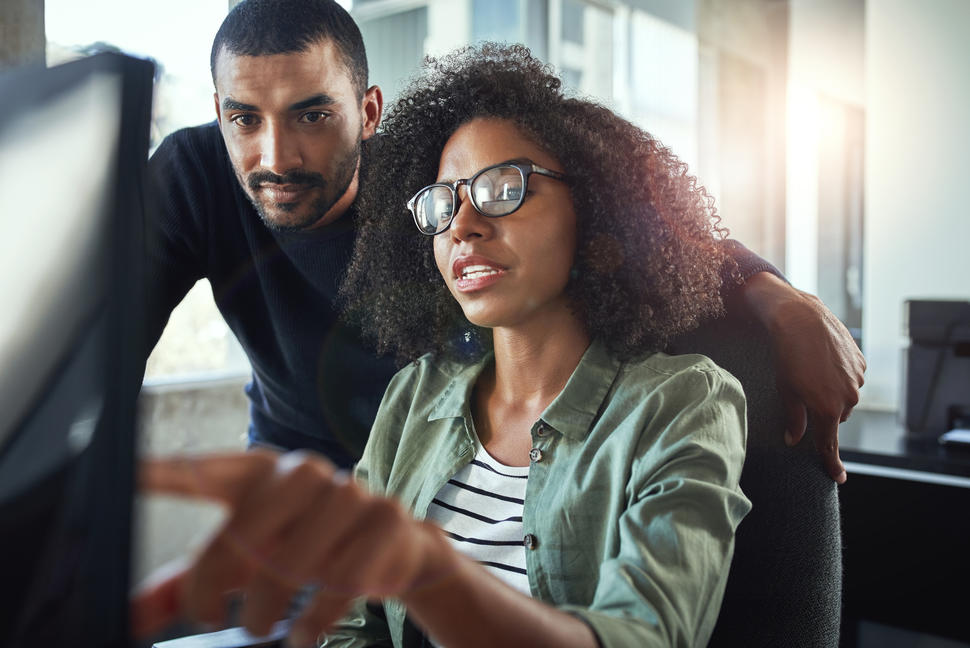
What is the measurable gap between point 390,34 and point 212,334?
64.4 inches

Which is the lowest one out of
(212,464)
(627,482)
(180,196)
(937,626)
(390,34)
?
(937,626)

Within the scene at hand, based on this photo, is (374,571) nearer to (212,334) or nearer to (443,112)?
(443,112)

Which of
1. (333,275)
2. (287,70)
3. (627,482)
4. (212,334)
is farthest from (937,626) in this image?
(212,334)

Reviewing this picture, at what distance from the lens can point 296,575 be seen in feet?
1.33

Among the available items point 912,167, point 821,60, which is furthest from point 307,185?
point 821,60

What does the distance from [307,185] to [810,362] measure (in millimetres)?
990

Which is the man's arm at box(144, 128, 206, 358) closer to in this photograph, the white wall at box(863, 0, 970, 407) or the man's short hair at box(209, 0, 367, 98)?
the man's short hair at box(209, 0, 367, 98)

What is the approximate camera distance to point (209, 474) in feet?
1.16

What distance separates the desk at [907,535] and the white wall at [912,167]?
942 millimetres

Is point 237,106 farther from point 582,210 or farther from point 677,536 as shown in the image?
point 677,536

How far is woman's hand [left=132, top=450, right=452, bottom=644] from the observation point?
0.33m

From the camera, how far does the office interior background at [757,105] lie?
271 centimetres

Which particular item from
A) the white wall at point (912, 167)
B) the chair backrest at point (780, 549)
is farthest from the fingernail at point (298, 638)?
the white wall at point (912, 167)

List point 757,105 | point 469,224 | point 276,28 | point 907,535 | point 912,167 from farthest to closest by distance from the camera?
point 757,105, point 912,167, point 907,535, point 276,28, point 469,224
